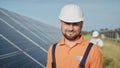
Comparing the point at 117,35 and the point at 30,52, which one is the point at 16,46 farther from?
the point at 117,35

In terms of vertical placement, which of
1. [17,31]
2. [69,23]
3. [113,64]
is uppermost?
[69,23]

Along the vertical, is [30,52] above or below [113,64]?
above

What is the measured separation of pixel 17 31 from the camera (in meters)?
8.90

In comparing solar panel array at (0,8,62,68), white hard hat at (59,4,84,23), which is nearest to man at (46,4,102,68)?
white hard hat at (59,4,84,23)

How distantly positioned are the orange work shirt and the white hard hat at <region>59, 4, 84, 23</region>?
0.83 ft

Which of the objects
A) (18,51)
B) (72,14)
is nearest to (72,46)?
(72,14)

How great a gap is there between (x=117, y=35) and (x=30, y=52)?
4251 centimetres

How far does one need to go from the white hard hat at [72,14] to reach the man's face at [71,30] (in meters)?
0.05

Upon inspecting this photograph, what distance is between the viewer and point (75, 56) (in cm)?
377

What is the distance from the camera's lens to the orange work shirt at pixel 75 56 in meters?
3.73

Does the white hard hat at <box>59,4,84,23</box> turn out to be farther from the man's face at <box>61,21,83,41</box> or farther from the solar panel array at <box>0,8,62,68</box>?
the solar panel array at <box>0,8,62,68</box>

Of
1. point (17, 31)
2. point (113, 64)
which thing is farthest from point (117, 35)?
point (17, 31)

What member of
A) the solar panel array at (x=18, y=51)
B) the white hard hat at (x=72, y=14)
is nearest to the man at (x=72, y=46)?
the white hard hat at (x=72, y=14)

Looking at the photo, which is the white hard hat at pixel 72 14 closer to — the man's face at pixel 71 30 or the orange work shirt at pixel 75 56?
the man's face at pixel 71 30
